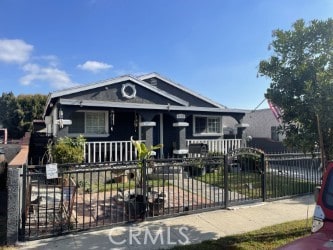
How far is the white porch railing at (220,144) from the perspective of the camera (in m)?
15.9

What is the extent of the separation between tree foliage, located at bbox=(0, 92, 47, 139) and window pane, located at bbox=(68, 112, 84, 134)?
24.0 metres

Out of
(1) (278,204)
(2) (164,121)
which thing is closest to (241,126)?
(2) (164,121)

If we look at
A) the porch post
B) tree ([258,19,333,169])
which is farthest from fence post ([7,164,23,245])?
the porch post

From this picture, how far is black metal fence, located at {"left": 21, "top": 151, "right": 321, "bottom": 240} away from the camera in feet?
20.5

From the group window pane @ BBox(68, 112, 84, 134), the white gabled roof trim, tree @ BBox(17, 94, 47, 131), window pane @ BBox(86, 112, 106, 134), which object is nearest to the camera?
window pane @ BBox(68, 112, 84, 134)

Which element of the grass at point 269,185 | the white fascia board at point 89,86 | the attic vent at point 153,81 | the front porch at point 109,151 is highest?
the attic vent at point 153,81

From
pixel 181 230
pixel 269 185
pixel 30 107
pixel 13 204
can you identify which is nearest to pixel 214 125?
pixel 269 185

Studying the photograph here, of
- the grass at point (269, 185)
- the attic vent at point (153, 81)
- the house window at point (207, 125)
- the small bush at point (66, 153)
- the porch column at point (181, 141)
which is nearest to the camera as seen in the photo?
the grass at point (269, 185)

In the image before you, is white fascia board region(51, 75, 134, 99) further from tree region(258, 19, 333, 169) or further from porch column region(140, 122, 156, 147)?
tree region(258, 19, 333, 169)

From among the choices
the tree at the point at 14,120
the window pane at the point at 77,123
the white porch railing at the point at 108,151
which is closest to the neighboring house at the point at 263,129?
the white porch railing at the point at 108,151

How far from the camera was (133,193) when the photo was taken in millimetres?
7914

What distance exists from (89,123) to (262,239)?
421 inches

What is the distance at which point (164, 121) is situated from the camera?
17312 millimetres

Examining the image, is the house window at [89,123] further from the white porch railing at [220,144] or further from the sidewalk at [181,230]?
the sidewalk at [181,230]
